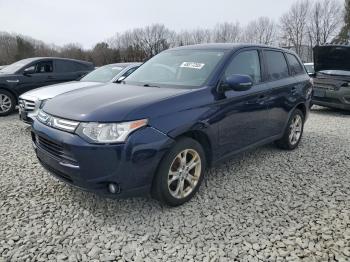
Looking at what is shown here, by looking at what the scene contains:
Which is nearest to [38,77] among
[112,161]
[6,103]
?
[6,103]

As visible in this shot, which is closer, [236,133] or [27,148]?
[236,133]

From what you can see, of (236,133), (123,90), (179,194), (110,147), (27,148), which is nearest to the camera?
(110,147)

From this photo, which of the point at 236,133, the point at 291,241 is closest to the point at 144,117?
the point at 236,133

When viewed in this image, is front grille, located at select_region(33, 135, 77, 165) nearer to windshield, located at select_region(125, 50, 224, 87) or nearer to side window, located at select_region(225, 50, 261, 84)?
windshield, located at select_region(125, 50, 224, 87)

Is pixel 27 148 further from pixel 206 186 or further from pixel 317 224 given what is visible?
pixel 317 224

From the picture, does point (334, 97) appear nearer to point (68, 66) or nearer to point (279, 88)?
point (279, 88)

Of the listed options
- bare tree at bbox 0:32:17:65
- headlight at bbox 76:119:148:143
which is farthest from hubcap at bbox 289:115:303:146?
bare tree at bbox 0:32:17:65

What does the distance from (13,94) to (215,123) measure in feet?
23.1

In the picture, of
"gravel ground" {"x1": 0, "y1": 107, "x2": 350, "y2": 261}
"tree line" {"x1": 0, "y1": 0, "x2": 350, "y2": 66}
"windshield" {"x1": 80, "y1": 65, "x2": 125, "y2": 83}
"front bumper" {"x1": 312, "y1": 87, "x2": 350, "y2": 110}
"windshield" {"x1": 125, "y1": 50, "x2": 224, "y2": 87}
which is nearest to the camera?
"gravel ground" {"x1": 0, "y1": 107, "x2": 350, "y2": 261}

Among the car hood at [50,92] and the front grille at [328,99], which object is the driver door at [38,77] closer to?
the car hood at [50,92]

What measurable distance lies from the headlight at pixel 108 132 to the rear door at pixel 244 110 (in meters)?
1.23

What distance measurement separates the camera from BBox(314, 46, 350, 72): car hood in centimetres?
856

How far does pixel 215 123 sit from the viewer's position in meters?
3.41

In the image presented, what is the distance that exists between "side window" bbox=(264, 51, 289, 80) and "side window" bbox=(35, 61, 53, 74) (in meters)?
6.76
